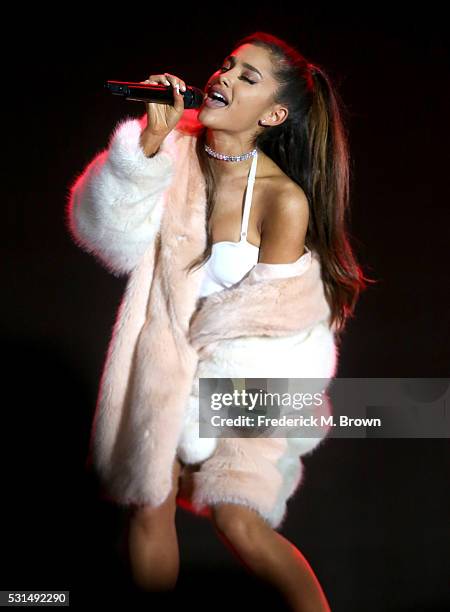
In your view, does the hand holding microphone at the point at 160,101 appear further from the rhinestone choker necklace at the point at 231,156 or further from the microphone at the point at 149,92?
the rhinestone choker necklace at the point at 231,156

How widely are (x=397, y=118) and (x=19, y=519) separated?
1320 mm

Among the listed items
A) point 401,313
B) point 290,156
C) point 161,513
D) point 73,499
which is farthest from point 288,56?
point 73,499

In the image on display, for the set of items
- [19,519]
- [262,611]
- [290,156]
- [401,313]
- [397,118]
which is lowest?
[262,611]

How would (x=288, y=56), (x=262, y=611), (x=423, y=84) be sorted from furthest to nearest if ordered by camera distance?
(x=423, y=84) → (x=262, y=611) → (x=288, y=56)

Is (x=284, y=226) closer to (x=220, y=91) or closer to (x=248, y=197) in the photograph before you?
(x=248, y=197)

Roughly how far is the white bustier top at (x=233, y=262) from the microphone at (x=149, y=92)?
21 centimetres

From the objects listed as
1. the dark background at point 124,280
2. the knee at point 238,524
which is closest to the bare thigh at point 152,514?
the knee at point 238,524

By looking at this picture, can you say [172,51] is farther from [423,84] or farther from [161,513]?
[161,513]

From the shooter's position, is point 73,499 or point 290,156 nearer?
point 290,156

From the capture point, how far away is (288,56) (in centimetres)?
171

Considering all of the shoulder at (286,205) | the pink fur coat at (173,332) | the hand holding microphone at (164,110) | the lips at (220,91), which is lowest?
the pink fur coat at (173,332)

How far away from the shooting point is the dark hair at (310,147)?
1716 millimetres

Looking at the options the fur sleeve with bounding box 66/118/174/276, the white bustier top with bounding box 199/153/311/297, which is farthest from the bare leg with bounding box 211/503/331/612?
the fur sleeve with bounding box 66/118/174/276

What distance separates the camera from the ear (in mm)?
1720
